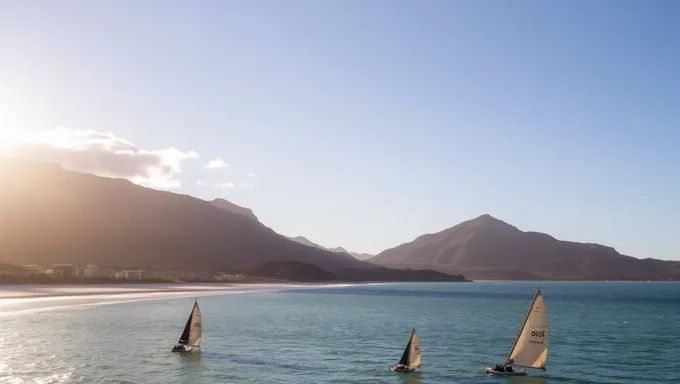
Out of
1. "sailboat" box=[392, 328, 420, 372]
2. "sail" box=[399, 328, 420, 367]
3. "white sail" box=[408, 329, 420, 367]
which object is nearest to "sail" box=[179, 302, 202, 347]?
"sailboat" box=[392, 328, 420, 372]

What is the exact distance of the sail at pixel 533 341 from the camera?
50.0m

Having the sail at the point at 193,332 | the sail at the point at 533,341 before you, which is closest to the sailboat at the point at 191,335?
the sail at the point at 193,332

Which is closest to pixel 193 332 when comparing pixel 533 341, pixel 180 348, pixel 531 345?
pixel 180 348

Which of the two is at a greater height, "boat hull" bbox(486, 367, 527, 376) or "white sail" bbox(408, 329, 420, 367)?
"white sail" bbox(408, 329, 420, 367)

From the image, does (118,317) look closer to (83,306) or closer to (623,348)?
(83,306)

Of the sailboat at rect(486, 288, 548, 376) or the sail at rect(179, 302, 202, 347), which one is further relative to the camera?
the sail at rect(179, 302, 202, 347)

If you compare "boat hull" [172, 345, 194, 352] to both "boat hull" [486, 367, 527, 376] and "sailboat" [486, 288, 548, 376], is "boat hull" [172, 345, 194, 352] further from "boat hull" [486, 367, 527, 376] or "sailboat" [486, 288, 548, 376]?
"sailboat" [486, 288, 548, 376]

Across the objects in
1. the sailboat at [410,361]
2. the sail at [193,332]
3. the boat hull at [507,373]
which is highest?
the sail at [193,332]

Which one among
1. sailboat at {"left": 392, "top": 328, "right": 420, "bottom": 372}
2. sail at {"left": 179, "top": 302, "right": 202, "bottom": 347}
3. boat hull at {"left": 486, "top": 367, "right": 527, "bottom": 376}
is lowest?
boat hull at {"left": 486, "top": 367, "right": 527, "bottom": 376}

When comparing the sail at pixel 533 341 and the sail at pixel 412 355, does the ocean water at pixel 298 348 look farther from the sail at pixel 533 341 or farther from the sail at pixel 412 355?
the sail at pixel 533 341

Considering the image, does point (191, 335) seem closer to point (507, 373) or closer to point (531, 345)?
point (507, 373)

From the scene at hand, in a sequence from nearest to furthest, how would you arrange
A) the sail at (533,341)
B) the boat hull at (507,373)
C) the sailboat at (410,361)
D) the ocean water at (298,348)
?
the sail at (533,341), the ocean water at (298,348), the boat hull at (507,373), the sailboat at (410,361)

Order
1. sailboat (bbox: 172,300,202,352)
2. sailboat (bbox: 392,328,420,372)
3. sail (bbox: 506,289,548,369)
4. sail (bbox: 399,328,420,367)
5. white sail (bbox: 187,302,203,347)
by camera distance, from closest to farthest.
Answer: sail (bbox: 506,289,548,369), sail (bbox: 399,328,420,367), sailboat (bbox: 392,328,420,372), sailboat (bbox: 172,300,202,352), white sail (bbox: 187,302,203,347)

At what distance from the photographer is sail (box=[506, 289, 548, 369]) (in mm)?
50000
